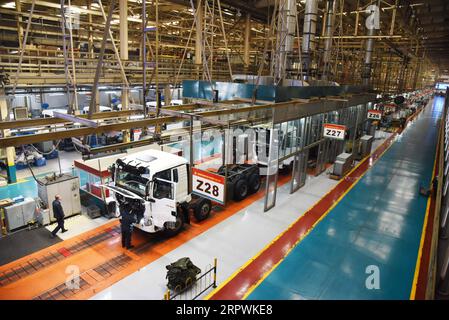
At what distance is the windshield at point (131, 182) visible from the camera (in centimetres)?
939

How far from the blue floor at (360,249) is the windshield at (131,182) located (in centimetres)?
460

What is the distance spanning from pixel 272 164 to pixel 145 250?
589 cm

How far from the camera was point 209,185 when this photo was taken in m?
8.61

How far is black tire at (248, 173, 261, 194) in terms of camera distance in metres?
13.5

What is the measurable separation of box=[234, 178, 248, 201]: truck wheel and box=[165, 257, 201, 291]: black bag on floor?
5.44 metres

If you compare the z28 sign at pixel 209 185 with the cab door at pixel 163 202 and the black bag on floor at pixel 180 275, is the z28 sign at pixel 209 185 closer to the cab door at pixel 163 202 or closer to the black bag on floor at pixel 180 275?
the cab door at pixel 163 202

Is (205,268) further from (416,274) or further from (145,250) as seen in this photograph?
(416,274)

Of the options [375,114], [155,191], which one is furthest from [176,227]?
[375,114]

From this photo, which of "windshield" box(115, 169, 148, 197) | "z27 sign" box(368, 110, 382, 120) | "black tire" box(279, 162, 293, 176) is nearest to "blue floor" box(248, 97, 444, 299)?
"black tire" box(279, 162, 293, 176)

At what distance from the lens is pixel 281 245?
965cm

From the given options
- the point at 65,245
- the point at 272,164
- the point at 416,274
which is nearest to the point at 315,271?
the point at 416,274

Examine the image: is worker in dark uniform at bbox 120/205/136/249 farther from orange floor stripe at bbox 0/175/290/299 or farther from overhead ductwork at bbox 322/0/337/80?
overhead ductwork at bbox 322/0/337/80

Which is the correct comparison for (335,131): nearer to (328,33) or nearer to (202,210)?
(202,210)

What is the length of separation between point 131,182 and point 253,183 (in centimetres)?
597
